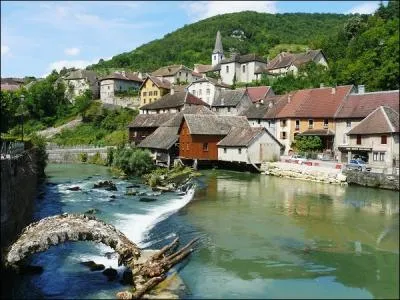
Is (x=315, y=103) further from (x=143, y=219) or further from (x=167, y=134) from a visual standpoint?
(x=143, y=219)

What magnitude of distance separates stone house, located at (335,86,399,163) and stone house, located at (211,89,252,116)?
803 inches

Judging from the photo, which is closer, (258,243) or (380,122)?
(258,243)

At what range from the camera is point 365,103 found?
4659cm

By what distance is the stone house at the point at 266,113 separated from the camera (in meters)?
59.0

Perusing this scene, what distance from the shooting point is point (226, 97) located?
7075 cm

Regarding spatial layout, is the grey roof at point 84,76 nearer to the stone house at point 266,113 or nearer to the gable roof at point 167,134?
the gable roof at point 167,134

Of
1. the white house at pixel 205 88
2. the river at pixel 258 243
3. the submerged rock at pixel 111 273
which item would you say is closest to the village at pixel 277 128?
the white house at pixel 205 88

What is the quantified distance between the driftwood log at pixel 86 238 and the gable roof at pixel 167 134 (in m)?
32.5

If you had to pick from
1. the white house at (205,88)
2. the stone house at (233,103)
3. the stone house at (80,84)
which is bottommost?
the stone house at (233,103)

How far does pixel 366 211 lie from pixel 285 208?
235 inches

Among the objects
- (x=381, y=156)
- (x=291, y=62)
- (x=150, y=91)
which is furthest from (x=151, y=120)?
(x=291, y=62)

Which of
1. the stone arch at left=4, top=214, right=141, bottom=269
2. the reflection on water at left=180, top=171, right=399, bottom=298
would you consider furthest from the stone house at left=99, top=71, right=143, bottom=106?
the stone arch at left=4, top=214, right=141, bottom=269

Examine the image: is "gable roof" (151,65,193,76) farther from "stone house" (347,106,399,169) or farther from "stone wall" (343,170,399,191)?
"stone wall" (343,170,399,191)

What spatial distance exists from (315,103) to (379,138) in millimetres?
15506
